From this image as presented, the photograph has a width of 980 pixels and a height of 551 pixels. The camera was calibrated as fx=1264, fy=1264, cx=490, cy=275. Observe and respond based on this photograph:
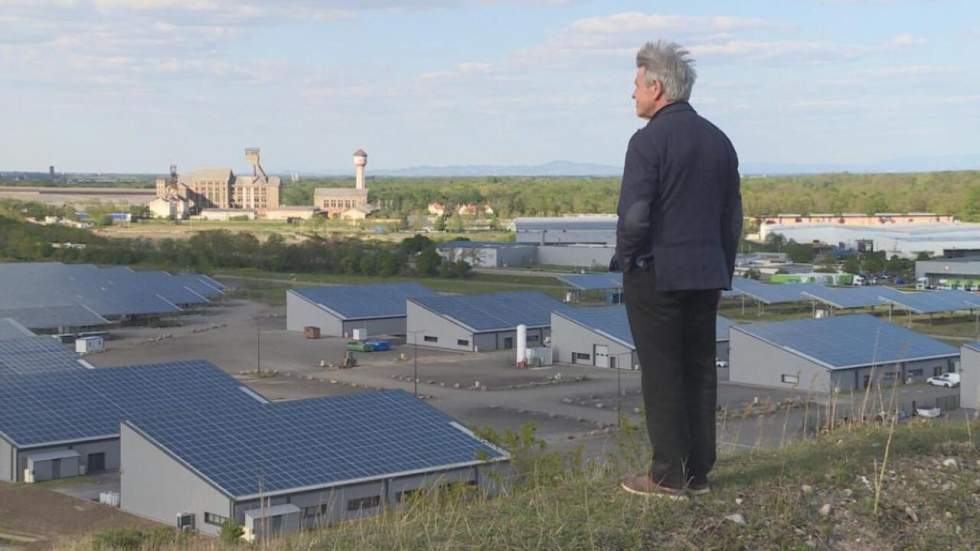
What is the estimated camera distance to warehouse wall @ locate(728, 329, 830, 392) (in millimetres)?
26922

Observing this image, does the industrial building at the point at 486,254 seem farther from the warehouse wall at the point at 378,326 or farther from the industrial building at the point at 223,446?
the industrial building at the point at 223,446

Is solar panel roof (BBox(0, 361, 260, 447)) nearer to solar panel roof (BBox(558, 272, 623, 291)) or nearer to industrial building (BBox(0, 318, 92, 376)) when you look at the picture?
industrial building (BBox(0, 318, 92, 376))

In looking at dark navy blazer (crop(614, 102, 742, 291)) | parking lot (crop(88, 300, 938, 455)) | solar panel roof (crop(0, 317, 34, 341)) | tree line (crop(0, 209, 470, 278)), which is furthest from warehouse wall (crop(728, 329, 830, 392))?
tree line (crop(0, 209, 470, 278))

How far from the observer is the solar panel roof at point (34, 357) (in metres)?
21.7

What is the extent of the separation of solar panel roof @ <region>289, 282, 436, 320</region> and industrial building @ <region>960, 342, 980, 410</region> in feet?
55.3

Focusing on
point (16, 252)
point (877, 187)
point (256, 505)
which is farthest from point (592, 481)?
point (877, 187)

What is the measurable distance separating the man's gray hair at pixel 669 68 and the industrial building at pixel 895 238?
191 feet

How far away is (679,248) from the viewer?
424 centimetres

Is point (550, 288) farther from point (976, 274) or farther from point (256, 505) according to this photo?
point (256, 505)

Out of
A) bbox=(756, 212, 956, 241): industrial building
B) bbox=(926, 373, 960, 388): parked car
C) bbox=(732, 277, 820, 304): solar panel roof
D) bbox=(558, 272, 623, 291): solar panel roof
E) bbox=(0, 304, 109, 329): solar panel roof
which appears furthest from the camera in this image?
bbox=(756, 212, 956, 241): industrial building

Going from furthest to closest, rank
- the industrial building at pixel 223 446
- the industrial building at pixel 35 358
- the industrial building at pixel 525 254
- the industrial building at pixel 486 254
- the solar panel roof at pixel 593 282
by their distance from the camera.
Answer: the industrial building at pixel 525 254 < the industrial building at pixel 486 254 < the solar panel roof at pixel 593 282 < the industrial building at pixel 35 358 < the industrial building at pixel 223 446

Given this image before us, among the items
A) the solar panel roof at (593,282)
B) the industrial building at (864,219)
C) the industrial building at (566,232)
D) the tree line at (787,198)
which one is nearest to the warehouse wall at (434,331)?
the solar panel roof at (593,282)

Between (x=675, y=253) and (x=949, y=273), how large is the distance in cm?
4971

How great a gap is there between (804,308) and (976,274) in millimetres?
12037
